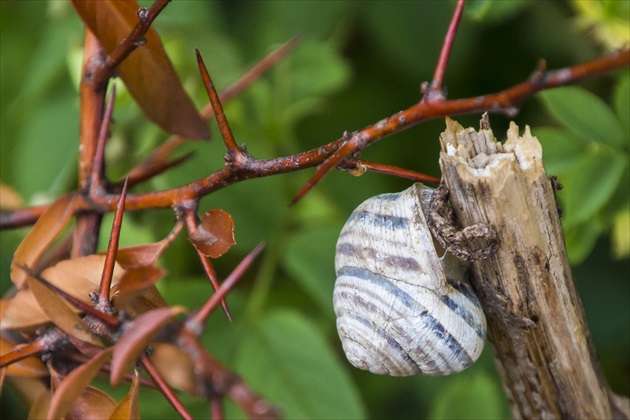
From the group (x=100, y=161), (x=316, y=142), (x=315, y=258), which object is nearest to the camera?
(x=100, y=161)

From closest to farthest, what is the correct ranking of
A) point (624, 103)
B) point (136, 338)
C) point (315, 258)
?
point (136, 338)
point (624, 103)
point (315, 258)

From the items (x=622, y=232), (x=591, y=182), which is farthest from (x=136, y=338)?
(x=622, y=232)

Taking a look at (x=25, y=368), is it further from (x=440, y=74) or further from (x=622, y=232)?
(x=622, y=232)

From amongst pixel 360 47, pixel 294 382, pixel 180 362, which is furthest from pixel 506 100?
pixel 360 47

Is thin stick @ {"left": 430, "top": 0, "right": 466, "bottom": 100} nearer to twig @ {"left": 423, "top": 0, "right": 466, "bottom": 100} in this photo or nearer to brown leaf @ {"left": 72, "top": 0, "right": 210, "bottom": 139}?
twig @ {"left": 423, "top": 0, "right": 466, "bottom": 100}

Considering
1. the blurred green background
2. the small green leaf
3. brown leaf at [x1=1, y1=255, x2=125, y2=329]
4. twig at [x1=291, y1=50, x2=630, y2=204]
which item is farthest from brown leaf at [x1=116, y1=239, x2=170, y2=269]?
the small green leaf

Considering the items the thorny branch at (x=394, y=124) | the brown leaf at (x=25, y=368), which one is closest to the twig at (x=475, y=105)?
the thorny branch at (x=394, y=124)

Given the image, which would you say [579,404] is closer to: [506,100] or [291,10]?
[506,100]

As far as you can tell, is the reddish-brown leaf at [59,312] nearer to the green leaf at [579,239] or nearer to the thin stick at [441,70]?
the thin stick at [441,70]
